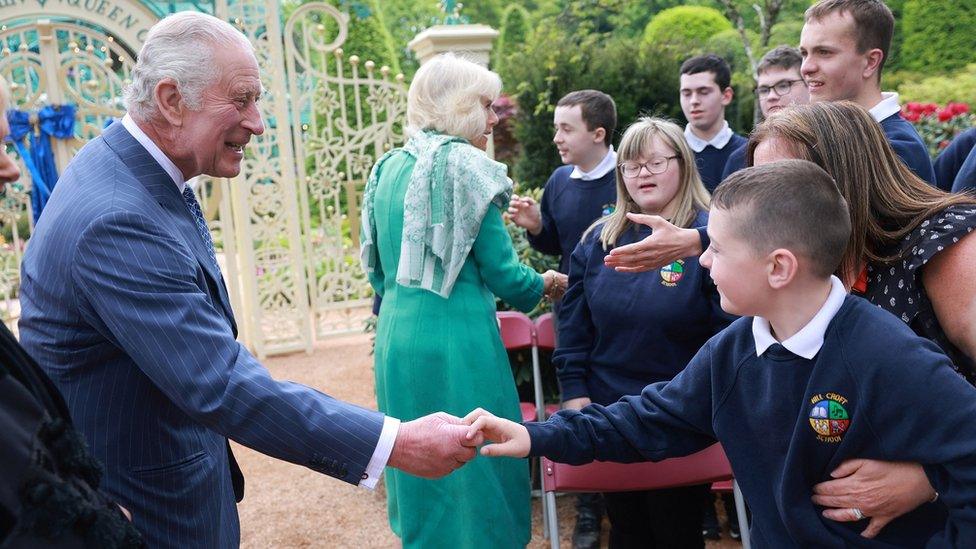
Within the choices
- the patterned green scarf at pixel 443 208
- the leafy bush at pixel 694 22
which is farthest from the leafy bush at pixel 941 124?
the patterned green scarf at pixel 443 208

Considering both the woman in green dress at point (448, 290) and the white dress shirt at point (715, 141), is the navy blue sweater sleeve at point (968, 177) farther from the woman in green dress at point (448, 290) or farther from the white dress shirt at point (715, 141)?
the white dress shirt at point (715, 141)

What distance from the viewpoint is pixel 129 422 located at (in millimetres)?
1971

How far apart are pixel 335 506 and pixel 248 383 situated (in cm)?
354

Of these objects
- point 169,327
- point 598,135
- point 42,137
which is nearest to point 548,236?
point 598,135

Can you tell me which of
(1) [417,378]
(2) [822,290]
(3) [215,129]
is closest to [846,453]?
(2) [822,290]

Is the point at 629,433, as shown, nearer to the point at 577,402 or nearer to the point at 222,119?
the point at 577,402

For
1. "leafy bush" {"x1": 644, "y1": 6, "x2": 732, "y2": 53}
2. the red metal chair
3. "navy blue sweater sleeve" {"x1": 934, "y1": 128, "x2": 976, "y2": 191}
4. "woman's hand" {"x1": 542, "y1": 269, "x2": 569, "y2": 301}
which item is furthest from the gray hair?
"leafy bush" {"x1": 644, "y1": 6, "x2": 732, "y2": 53}

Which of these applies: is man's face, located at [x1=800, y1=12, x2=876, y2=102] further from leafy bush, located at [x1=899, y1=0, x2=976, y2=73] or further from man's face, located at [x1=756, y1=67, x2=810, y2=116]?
leafy bush, located at [x1=899, y1=0, x2=976, y2=73]

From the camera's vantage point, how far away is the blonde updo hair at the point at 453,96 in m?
3.44

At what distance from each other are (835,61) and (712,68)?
2149mm

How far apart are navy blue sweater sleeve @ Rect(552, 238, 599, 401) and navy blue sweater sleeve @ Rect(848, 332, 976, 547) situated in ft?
5.74

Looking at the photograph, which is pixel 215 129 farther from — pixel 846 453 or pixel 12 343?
pixel 846 453

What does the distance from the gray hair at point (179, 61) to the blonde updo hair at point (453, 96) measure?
139 centimetres

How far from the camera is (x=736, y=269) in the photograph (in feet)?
6.37
